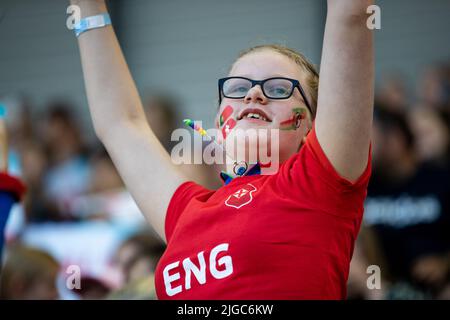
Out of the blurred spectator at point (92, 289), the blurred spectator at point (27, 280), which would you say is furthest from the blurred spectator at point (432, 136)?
the blurred spectator at point (27, 280)

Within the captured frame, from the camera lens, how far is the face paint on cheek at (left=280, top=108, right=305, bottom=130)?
2.20 metres

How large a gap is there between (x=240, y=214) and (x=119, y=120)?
688mm

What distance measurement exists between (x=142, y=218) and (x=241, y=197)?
10.4 ft

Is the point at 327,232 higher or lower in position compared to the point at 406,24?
lower

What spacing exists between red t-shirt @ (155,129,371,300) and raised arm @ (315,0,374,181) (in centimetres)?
6

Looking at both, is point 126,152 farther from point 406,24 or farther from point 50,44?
point 50,44

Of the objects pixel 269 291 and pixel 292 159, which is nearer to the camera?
pixel 269 291

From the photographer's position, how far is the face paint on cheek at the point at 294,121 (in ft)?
7.22

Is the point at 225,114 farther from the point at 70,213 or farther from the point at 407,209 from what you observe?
the point at 70,213

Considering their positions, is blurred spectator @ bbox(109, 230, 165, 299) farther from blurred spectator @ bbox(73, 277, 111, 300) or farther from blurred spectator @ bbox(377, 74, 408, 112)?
blurred spectator @ bbox(377, 74, 408, 112)

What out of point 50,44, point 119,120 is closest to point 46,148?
point 50,44

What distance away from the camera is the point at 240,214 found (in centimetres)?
198

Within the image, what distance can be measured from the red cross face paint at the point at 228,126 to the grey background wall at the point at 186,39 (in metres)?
4.14

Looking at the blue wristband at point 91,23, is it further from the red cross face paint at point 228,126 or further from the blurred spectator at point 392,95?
the blurred spectator at point 392,95
